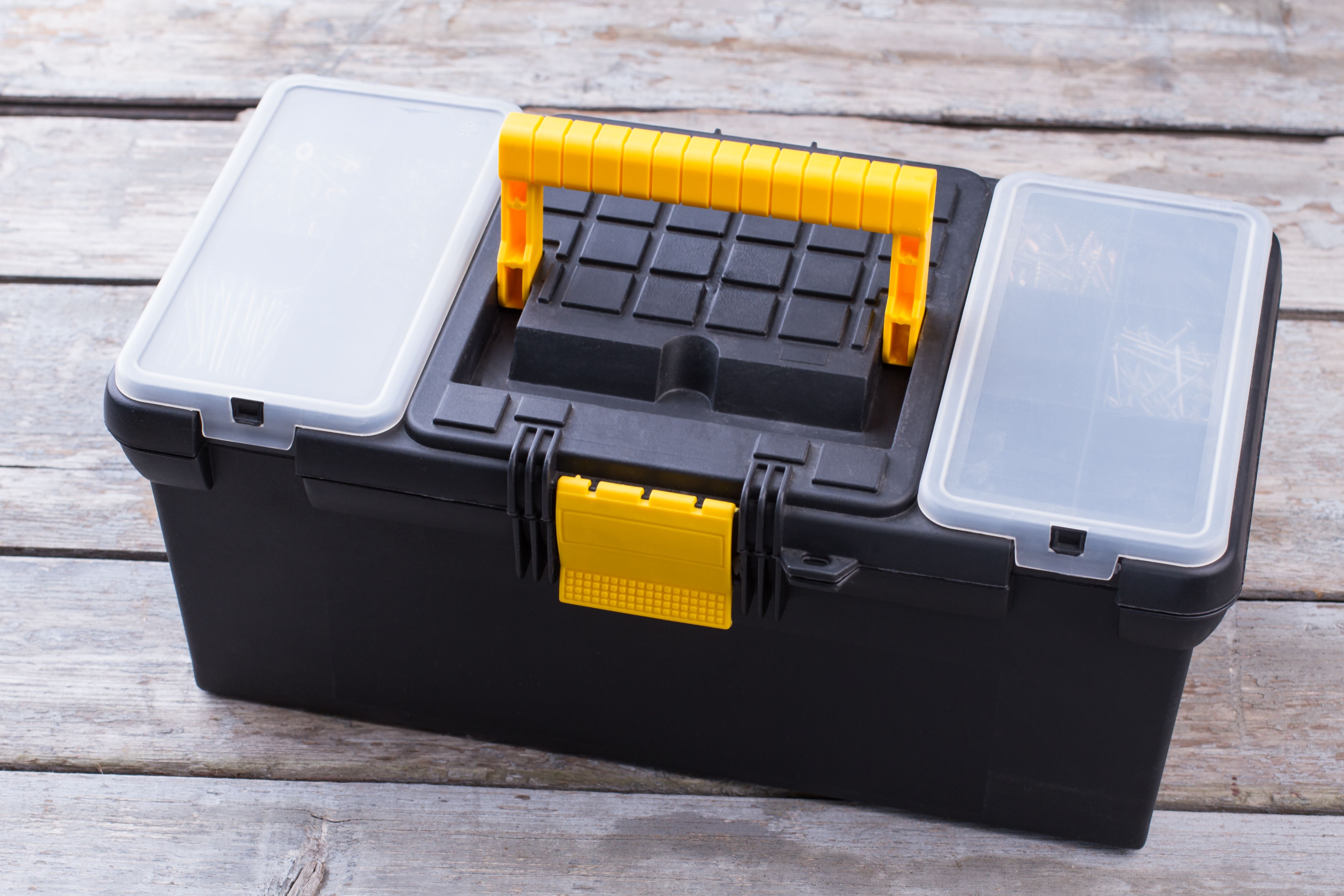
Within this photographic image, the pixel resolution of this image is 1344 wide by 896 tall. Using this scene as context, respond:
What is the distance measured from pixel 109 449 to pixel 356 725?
0.85 feet

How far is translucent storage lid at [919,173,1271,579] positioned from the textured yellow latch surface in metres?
0.10

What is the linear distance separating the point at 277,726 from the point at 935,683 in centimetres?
36

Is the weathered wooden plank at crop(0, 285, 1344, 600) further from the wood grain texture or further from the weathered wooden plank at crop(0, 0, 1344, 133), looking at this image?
the weathered wooden plank at crop(0, 0, 1344, 133)

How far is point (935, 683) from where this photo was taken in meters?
0.74

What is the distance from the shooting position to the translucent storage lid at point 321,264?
0.72 m

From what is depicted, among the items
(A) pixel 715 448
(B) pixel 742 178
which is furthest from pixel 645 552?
(B) pixel 742 178

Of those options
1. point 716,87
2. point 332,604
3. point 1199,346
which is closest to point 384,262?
point 332,604

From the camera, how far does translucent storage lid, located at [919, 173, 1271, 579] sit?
2.21ft

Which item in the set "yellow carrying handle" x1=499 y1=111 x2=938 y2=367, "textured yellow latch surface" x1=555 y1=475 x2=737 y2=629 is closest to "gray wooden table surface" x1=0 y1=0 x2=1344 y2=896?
"textured yellow latch surface" x1=555 y1=475 x2=737 y2=629

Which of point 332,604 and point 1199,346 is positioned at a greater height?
point 1199,346

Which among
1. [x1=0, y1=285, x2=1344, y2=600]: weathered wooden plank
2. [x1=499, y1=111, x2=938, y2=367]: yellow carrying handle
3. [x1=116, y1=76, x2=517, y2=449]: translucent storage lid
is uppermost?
[x1=499, y1=111, x2=938, y2=367]: yellow carrying handle

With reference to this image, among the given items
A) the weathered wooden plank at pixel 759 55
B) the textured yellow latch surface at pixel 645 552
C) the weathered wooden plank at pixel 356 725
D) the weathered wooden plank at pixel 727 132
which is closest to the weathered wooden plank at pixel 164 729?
the weathered wooden plank at pixel 356 725

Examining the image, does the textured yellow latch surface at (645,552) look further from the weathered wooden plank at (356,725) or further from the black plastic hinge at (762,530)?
the weathered wooden plank at (356,725)

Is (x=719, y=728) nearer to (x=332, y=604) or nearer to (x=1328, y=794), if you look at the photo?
(x=332, y=604)
